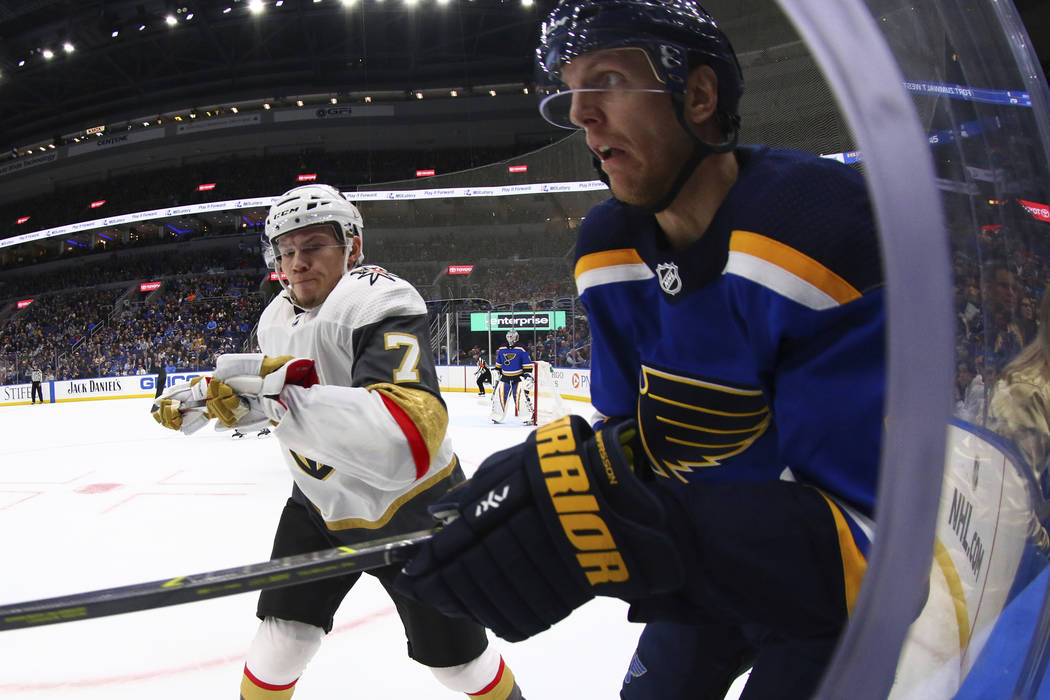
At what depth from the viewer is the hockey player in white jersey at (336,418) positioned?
4.15 feet

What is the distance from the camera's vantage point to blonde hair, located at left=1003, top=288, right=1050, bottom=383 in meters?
0.62

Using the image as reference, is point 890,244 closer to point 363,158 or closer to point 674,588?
point 674,588

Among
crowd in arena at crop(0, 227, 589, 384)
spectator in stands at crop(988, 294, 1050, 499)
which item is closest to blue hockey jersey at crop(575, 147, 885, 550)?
spectator in stands at crop(988, 294, 1050, 499)

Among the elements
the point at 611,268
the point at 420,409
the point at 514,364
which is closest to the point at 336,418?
the point at 420,409

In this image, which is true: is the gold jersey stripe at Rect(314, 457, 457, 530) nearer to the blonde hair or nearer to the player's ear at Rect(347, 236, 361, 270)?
the player's ear at Rect(347, 236, 361, 270)

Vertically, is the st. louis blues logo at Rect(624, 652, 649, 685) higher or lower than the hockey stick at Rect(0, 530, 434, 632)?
lower

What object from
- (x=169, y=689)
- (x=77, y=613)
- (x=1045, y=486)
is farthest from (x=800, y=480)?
(x=169, y=689)

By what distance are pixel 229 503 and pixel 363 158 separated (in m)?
23.1

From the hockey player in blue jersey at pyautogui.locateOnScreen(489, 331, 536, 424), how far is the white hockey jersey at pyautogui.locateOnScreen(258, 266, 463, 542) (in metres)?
6.88

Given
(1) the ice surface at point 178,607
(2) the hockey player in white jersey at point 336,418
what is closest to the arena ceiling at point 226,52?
(1) the ice surface at point 178,607

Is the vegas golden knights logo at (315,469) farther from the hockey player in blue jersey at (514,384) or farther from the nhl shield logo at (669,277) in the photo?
the hockey player in blue jersey at (514,384)

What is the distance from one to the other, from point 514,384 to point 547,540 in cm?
816

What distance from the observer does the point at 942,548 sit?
0.42m

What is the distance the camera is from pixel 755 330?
2.40ft
